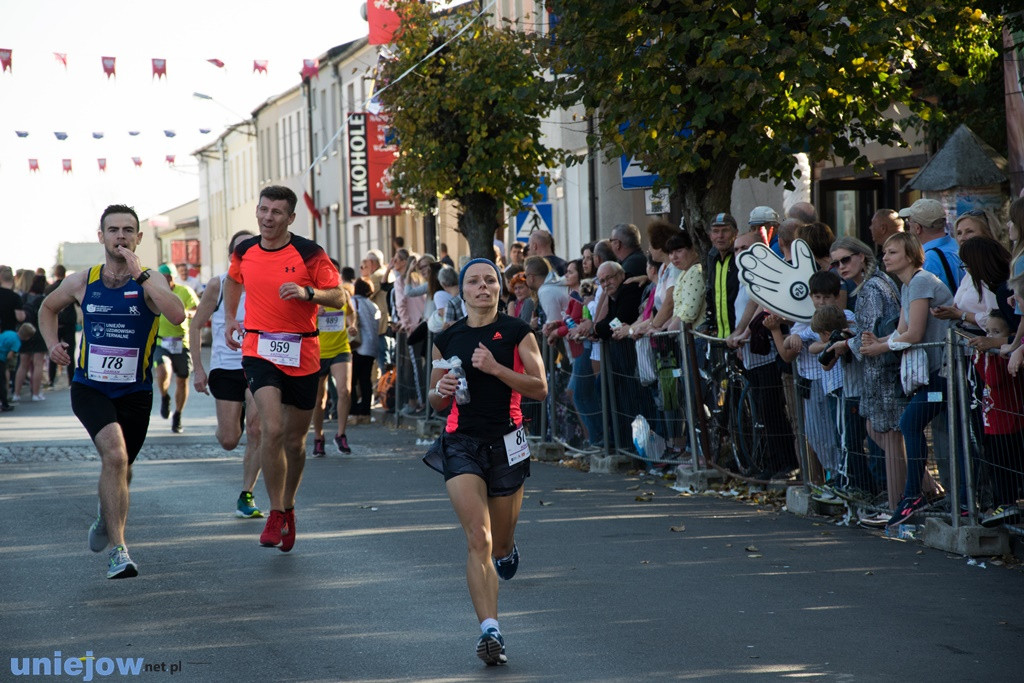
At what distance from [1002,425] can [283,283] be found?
4118 mm

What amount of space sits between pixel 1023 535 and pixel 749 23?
17.4ft

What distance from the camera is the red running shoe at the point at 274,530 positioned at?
8.80 meters

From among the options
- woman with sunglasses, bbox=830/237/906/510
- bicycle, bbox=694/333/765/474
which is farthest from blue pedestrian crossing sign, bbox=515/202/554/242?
woman with sunglasses, bbox=830/237/906/510

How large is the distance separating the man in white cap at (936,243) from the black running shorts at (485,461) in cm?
368

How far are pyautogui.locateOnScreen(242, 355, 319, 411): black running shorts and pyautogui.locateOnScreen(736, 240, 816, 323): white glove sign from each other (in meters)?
3.05

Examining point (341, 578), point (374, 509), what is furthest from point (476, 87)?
point (341, 578)

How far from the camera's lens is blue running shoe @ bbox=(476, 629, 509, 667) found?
5.92m

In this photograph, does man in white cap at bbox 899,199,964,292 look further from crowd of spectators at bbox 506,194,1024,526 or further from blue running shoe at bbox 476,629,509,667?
blue running shoe at bbox 476,629,509,667

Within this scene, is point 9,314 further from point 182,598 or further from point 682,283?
point 182,598

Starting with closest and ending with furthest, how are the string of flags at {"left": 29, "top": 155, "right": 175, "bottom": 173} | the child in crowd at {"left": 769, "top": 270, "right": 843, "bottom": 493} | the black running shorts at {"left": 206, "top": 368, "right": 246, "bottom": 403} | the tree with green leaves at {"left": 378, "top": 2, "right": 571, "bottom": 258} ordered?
1. the child in crowd at {"left": 769, "top": 270, "right": 843, "bottom": 493}
2. the black running shorts at {"left": 206, "top": 368, "right": 246, "bottom": 403}
3. the tree with green leaves at {"left": 378, "top": 2, "right": 571, "bottom": 258}
4. the string of flags at {"left": 29, "top": 155, "right": 175, "bottom": 173}

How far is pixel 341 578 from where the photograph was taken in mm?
7969

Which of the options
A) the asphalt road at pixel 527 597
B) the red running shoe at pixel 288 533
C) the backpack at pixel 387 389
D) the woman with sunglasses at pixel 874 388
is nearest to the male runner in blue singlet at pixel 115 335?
the asphalt road at pixel 527 597

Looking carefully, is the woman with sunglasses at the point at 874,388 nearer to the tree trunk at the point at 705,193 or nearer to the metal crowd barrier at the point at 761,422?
the metal crowd barrier at the point at 761,422

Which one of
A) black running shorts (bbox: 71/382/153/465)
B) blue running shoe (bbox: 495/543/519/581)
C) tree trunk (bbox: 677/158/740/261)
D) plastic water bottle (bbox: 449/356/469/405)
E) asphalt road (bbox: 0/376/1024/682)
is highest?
tree trunk (bbox: 677/158/740/261)
